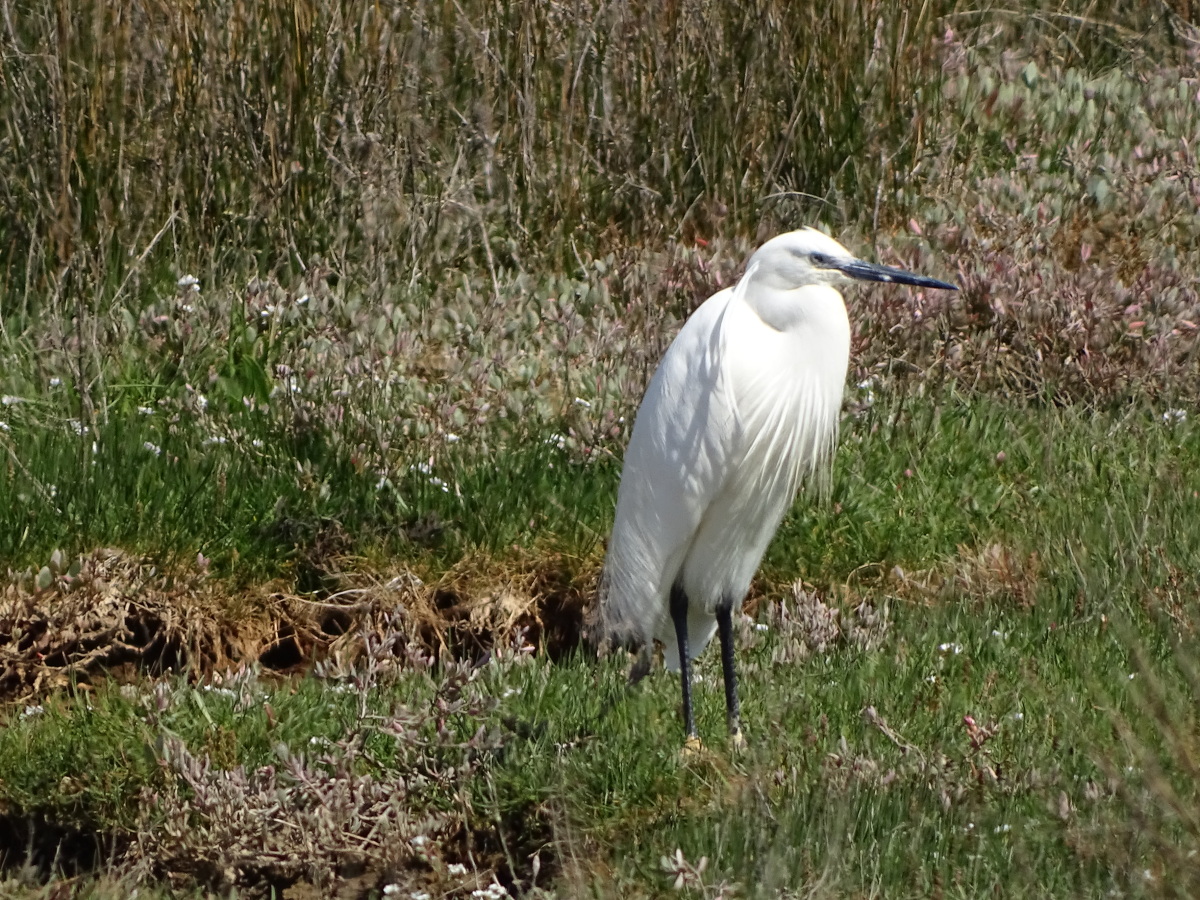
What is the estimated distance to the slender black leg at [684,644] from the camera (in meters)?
3.21

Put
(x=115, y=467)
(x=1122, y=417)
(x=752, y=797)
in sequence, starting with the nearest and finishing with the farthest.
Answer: (x=752, y=797), (x=115, y=467), (x=1122, y=417)

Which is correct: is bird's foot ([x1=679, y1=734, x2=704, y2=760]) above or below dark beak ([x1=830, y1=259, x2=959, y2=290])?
below

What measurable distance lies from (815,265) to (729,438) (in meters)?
0.42

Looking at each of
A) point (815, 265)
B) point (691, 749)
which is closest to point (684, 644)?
point (691, 749)

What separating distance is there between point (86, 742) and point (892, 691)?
5.55ft

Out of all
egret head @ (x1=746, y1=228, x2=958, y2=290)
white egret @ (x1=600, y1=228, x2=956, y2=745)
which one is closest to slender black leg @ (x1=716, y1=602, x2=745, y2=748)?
white egret @ (x1=600, y1=228, x2=956, y2=745)

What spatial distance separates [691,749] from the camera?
310 centimetres

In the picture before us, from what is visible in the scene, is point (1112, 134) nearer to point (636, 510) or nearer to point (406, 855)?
point (636, 510)

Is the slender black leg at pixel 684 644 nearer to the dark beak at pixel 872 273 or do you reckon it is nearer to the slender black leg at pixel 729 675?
the slender black leg at pixel 729 675

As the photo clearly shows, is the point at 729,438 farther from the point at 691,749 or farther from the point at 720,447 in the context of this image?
the point at 691,749

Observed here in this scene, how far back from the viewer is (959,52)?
563 cm

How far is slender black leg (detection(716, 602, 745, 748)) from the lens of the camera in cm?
316

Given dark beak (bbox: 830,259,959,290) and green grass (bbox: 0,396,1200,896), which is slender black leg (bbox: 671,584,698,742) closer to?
green grass (bbox: 0,396,1200,896)

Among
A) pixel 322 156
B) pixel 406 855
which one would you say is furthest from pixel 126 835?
pixel 322 156
